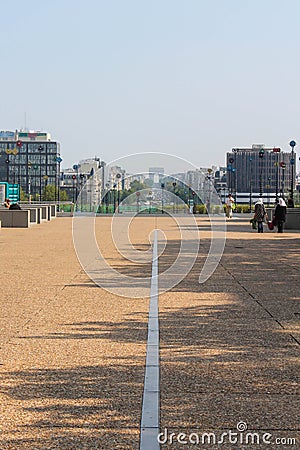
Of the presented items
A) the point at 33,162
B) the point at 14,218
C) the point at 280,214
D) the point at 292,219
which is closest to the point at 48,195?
the point at 33,162

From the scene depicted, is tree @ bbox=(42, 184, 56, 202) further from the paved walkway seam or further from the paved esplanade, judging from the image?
the paved walkway seam

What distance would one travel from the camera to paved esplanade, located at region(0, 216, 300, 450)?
5602mm

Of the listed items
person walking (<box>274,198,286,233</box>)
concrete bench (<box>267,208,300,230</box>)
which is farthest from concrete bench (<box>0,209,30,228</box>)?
concrete bench (<box>267,208,300,230</box>)

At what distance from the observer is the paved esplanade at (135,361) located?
560 cm

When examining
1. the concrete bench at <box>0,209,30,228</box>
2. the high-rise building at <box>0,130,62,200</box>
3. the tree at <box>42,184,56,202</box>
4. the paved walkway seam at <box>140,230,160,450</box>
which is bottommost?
the paved walkway seam at <box>140,230,160,450</box>

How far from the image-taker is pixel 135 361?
25.8 feet

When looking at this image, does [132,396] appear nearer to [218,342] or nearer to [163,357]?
[163,357]

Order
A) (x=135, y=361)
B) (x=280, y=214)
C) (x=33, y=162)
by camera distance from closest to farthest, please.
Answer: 1. (x=135, y=361)
2. (x=280, y=214)
3. (x=33, y=162)

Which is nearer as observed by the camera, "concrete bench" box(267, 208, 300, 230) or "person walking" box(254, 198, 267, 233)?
"person walking" box(254, 198, 267, 233)

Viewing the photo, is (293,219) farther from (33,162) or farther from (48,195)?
(33,162)

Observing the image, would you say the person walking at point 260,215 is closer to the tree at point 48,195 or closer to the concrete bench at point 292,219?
the concrete bench at point 292,219

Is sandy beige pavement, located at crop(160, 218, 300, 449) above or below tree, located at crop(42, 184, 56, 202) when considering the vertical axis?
below

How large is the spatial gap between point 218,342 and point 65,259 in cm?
1244

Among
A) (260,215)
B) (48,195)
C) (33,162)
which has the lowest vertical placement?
(260,215)
